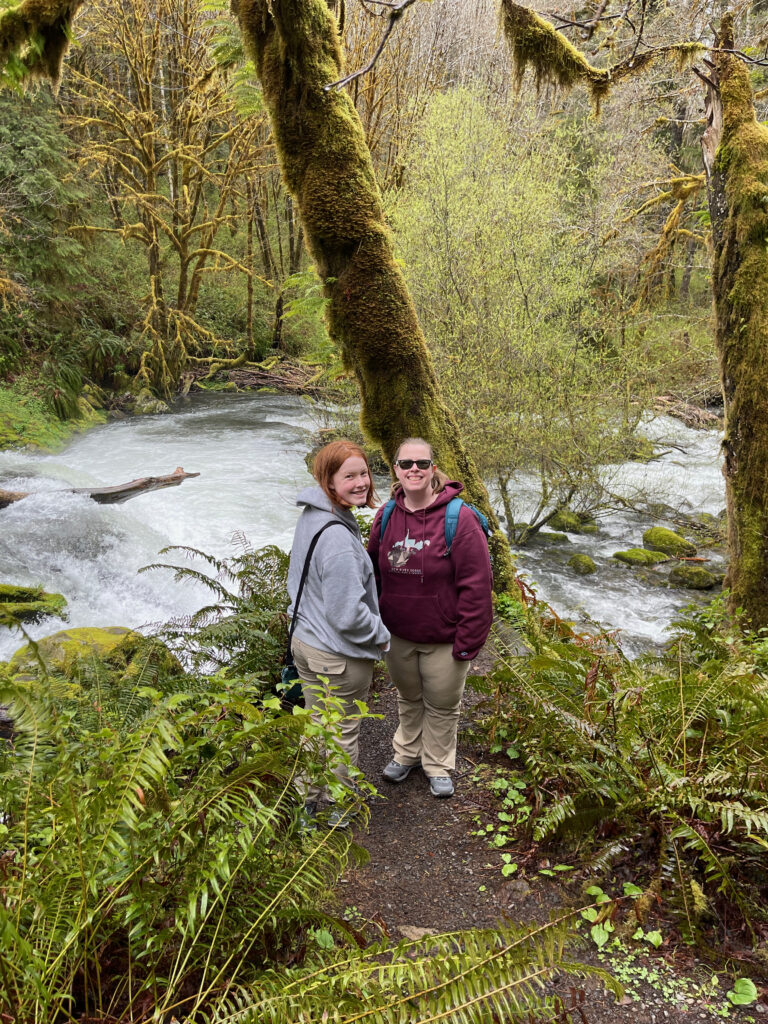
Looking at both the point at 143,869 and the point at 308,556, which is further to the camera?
the point at 308,556

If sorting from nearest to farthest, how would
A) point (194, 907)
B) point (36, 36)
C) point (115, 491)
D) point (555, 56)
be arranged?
point (194, 907) < point (36, 36) < point (555, 56) < point (115, 491)

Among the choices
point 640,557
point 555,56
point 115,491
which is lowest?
point 640,557

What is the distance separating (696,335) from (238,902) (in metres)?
16.0

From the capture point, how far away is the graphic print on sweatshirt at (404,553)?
3.43 m

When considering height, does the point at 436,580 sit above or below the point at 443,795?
above

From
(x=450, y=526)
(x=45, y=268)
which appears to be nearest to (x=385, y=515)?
(x=450, y=526)

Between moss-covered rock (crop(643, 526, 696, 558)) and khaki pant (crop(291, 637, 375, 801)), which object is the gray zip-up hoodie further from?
moss-covered rock (crop(643, 526, 696, 558))

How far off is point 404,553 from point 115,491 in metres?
8.53

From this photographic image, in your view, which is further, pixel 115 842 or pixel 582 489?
pixel 582 489

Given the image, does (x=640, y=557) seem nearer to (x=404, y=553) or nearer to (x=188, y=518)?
(x=188, y=518)

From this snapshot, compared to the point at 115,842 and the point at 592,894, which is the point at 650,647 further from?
the point at 115,842

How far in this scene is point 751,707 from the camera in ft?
11.2

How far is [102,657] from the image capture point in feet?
17.8

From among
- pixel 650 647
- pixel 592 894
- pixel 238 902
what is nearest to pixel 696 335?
pixel 650 647
